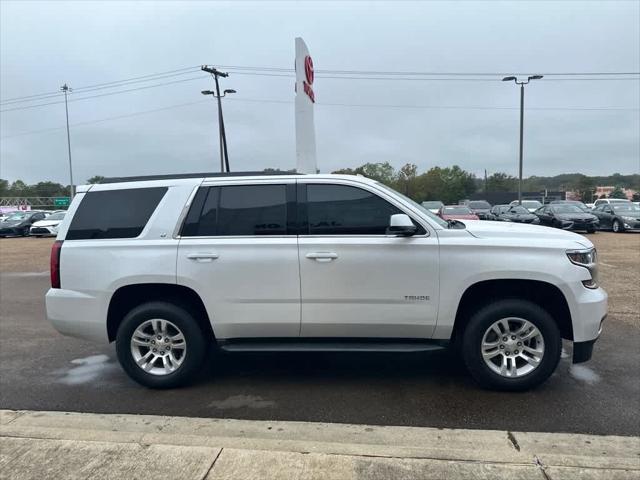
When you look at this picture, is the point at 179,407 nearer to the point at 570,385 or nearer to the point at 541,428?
the point at 541,428

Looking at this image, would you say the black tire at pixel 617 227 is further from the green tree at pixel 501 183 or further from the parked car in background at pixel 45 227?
the green tree at pixel 501 183

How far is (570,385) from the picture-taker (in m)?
4.54

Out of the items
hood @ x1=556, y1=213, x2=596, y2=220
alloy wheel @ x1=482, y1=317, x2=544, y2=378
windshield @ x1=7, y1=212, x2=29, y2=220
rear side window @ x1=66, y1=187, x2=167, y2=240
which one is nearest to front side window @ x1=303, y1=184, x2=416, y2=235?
alloy wheel @ x1=482, y1=317, x2=544, y2=378

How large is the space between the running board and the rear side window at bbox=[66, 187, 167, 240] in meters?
1.37

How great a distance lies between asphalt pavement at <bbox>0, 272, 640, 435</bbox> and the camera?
12.9 feet

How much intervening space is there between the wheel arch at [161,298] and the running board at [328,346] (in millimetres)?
307

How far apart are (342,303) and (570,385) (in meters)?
2.18

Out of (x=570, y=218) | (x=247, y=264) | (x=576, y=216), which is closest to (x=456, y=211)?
(x=570, y=218)

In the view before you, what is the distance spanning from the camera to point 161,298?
15.3 feet

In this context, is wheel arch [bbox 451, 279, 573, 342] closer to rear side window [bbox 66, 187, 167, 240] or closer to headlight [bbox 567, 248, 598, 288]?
headlight [bbox 567, 248, 598, 288]

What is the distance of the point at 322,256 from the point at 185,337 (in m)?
1.42

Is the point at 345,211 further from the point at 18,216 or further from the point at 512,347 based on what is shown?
the point at 18,216

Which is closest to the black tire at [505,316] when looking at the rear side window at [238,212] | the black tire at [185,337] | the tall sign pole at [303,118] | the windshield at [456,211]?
the rear side window at [238,212]

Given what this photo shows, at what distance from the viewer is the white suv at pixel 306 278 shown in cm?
429
